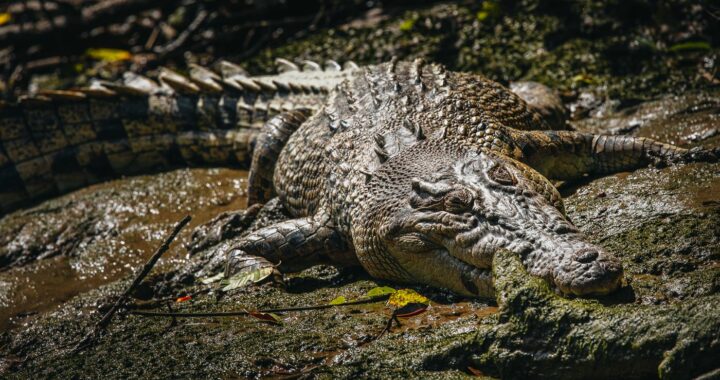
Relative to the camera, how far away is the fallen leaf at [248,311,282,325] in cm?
367

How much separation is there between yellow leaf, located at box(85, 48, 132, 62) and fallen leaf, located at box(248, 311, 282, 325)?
633cm

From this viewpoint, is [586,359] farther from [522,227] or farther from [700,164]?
[700,164]

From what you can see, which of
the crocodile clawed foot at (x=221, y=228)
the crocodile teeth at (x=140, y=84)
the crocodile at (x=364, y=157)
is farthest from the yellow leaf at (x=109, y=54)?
the crocodile clawed foot at (x=221, y=228)

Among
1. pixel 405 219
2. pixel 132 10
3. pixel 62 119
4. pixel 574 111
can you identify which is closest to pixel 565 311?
pixel 405 219

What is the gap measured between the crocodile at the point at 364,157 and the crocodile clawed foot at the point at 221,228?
8 centimetres

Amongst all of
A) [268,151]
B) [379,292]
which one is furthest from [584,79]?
[379,292]

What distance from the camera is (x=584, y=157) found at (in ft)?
15.5

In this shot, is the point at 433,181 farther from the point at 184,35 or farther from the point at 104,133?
the point at 184,35

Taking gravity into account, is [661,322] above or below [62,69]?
above

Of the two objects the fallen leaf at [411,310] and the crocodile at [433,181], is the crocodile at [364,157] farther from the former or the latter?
the fallen leaf at [411,310]

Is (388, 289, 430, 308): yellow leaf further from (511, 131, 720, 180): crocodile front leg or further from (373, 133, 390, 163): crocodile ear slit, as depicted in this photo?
(511, 131, 720, 180): crocodile front leg

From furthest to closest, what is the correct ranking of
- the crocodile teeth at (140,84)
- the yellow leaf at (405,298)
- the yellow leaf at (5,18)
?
the yellow leaf at (5,18) < the crocodile teeth at (140,84) < the yellow leaf at (405,298)

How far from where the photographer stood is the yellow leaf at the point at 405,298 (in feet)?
11.8

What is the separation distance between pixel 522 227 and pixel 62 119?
5.10 metres
